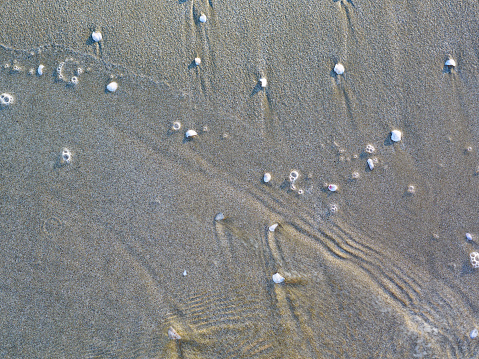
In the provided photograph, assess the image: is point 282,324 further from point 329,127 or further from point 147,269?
point 329,127

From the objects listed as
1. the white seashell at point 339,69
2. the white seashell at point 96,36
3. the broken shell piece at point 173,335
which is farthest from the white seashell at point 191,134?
the broken shell piece at point 173,335

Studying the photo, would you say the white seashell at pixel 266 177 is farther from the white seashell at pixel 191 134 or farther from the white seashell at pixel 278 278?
the white seashell at pixel 278 278

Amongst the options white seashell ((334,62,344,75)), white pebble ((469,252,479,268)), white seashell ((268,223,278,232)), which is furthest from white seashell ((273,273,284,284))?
white seashell ((334,62,344,75))

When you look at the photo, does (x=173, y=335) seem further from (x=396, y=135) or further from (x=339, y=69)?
(x=339, y=69)

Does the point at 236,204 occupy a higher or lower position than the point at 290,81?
lower

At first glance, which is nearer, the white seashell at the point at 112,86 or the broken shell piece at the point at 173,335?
the broken shell piece at the point at 173,335

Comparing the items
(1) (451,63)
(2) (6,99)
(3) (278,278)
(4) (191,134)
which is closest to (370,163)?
(1) (451,63)

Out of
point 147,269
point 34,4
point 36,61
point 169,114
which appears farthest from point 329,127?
point 34,4
